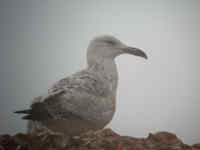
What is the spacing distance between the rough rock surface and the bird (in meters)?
0.03

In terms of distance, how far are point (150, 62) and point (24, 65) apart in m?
0.78

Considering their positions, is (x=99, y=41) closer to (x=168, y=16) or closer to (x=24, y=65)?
(x=24, y=65)

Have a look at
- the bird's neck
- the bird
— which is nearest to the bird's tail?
the bird

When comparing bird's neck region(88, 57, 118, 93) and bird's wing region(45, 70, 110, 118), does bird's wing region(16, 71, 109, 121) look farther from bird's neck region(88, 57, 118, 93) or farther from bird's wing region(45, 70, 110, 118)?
bird's neck region(88, 57, 118, 93)

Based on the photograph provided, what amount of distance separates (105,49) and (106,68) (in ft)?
0.33

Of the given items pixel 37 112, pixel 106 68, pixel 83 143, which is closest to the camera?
pixel 37 112

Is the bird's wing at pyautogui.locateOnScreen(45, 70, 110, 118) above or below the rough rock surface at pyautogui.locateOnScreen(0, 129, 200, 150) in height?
above

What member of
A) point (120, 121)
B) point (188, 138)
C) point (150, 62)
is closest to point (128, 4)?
point (150, 62)

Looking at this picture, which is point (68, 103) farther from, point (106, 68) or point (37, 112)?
point (106, 68)

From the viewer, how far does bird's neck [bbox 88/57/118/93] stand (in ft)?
2.52

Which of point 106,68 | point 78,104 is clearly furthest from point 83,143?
point 106,68

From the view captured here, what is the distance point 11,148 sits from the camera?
562 millimetres

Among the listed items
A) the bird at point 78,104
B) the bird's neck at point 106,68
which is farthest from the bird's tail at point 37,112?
the bird's neck at point 106,68

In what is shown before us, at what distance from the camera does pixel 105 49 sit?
0.85m
